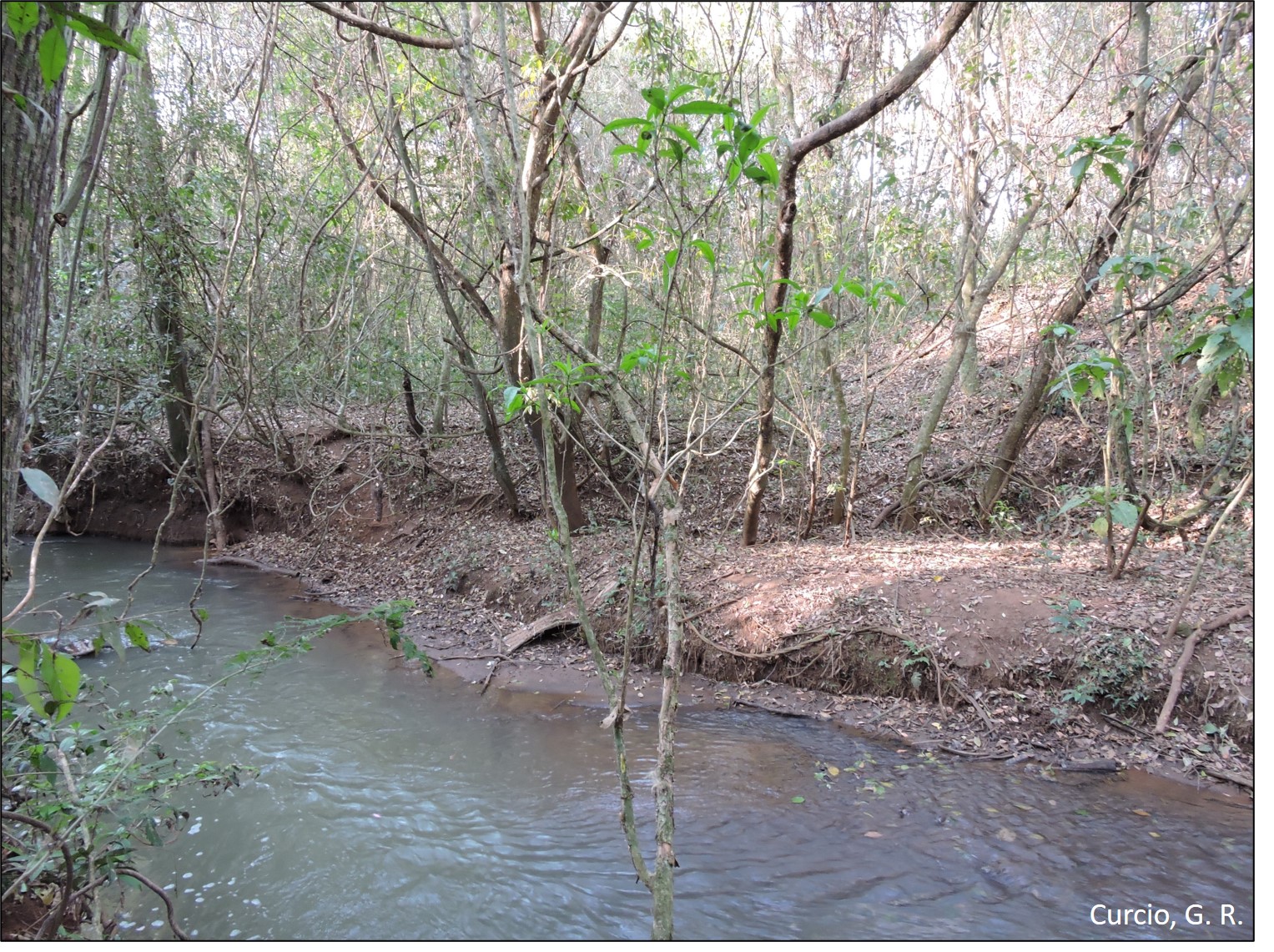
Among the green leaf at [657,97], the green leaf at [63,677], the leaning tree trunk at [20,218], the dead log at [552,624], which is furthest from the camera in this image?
the dead log at [552,624]

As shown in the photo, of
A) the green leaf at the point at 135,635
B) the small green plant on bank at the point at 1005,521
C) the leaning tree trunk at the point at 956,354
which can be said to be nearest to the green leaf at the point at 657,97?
the green leaf at the point at 135,635

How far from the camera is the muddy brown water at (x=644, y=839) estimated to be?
10.2 ft

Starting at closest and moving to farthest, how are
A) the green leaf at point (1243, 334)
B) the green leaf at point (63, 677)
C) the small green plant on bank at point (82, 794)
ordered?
the green leaf at point (63, 677) < the small green plant on bank at point (82, 794) < the green leaf at point (1243, 334)

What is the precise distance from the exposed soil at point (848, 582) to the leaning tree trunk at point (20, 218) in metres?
2.81

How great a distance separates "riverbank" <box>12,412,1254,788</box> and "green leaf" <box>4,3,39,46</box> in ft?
14.3

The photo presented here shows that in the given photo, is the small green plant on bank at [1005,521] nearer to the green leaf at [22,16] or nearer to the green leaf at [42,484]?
the green leaf at [42,484]

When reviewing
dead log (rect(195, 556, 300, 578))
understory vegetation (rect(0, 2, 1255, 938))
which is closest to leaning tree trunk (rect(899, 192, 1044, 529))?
understory vegetation (rect(0, 2, 1255, 938))

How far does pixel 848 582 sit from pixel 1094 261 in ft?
10.9

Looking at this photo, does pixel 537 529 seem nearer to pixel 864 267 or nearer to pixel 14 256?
pixel 864 267

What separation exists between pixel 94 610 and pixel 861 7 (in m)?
6.81

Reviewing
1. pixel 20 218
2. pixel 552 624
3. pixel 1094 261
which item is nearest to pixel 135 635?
pixel 20 218

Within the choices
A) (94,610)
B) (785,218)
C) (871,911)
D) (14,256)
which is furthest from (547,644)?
(14,256)

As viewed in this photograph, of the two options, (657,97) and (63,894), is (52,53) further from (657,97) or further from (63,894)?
(63,894)

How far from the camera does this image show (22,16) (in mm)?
1163
